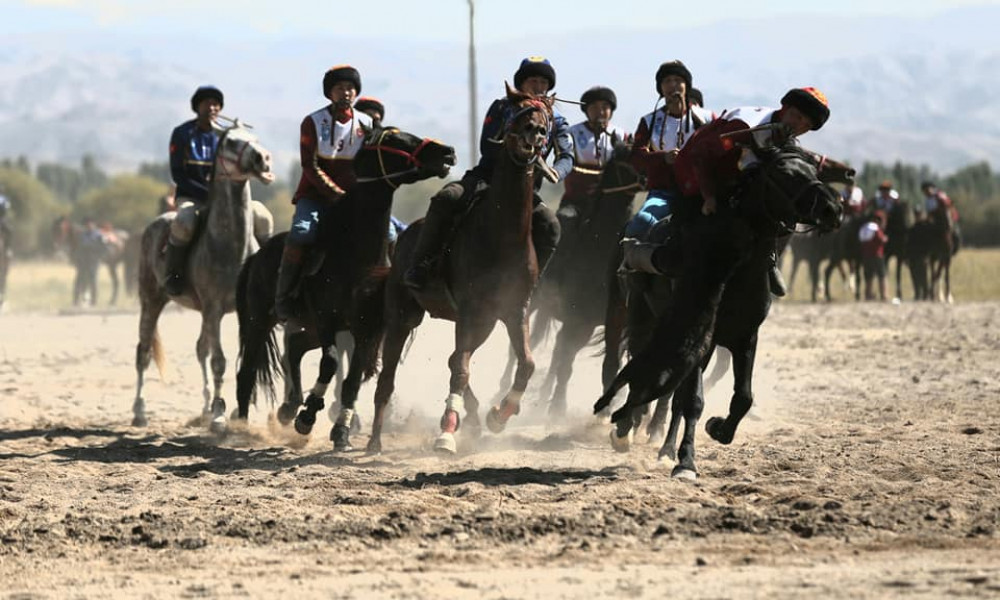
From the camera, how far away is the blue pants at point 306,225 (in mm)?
12414

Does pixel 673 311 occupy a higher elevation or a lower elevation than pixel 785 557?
higher

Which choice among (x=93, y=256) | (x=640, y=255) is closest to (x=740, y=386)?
(x=640, y=255)

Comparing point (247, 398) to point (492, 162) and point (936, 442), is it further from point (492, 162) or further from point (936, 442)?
point (936, 442)

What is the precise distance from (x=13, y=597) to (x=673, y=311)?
439 cm

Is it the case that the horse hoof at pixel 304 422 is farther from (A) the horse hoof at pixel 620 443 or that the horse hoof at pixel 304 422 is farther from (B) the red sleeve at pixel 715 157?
(B) the red sleeve at pixel 715 157

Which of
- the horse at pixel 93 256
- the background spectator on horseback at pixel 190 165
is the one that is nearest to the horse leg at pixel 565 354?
the background spectator on horseback at pixel 190 165

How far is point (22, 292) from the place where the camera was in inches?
2000

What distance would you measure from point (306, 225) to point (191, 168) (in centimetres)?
268

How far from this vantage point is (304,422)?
12469mm

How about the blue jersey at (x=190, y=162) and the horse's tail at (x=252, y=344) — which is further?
the blue jersey at (x=190, y=162)

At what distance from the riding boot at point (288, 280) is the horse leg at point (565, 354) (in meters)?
2.55

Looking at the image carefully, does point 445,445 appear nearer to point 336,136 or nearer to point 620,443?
point 620,443

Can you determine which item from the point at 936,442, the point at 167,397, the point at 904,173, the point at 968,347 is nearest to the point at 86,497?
the point at 936,442

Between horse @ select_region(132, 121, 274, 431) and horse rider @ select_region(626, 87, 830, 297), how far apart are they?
15.1ft
